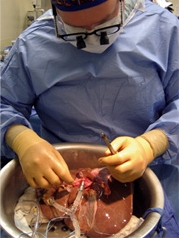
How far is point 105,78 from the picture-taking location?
0.79 m

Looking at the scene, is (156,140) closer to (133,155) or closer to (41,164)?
(133,155)

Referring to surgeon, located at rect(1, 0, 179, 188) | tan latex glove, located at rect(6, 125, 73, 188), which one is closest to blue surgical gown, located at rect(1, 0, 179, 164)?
surgeon, located at rect(1, 0, 179, 188)

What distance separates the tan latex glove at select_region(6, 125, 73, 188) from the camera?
2.17 feet

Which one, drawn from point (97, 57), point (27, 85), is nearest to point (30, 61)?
point (27, 85)

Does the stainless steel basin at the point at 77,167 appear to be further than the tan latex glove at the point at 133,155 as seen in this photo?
No

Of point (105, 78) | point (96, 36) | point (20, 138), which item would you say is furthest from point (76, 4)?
point (20, 138)

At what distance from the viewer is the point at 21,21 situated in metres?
1.91

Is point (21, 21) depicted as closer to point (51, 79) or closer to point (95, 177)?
point (51, 79)

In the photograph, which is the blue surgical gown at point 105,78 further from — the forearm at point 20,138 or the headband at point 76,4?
the headband at point 76,4

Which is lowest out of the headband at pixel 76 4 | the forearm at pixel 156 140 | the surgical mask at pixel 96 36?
the forearm at pixel 156 140

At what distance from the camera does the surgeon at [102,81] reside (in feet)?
2.44

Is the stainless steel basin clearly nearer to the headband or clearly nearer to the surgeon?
the surgeon

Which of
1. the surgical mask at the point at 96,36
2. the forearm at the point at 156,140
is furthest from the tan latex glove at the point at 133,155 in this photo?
the surgical mask at the point at 96,36

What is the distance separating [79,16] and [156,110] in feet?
1.36
